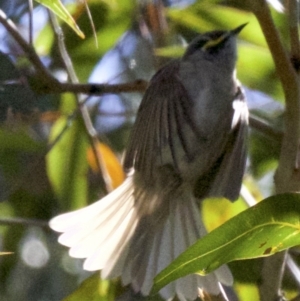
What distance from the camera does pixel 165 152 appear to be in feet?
4.90

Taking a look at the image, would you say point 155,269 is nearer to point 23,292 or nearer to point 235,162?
point 235,162

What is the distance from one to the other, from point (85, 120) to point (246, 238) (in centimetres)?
75

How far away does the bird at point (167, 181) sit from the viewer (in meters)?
1.43

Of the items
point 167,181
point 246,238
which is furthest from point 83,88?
point 246,238

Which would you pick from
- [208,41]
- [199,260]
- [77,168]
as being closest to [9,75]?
[77,168]

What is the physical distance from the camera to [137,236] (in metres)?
1.55

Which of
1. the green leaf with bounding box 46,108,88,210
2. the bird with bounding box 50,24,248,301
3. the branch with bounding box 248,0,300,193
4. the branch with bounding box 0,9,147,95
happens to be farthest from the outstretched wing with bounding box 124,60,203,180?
the branch with bounding box 248,0,300,193

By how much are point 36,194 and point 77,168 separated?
21 centimetres

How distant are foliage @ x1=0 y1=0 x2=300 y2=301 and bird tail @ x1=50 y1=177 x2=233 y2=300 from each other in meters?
0.06

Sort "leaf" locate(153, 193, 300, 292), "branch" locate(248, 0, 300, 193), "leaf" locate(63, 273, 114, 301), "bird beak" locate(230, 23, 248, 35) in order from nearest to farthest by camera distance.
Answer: "leaf" locate(153, 193, 300, 292) < "branch" locate(248, 0, 300, 193) < "leaf" locate(63, 273, 114, 301) < "bird beak" locate(230, 23, 248, 35)

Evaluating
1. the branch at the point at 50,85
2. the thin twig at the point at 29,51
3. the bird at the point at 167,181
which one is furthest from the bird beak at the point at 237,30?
the thin twig at the point at 29,51

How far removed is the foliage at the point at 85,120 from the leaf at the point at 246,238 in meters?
0.33

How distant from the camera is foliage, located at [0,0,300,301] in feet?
4.70

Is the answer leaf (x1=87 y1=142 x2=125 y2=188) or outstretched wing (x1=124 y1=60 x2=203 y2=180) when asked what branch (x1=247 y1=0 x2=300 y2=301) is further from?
leaf (x1=87 y1=142 x2=125 y2=188)
